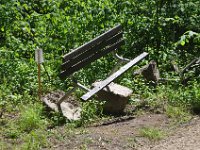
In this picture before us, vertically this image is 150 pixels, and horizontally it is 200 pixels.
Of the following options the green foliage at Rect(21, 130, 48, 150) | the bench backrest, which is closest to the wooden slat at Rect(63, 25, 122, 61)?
the bench backrest

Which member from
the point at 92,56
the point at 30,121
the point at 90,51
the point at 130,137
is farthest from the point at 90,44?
the point at 130,137

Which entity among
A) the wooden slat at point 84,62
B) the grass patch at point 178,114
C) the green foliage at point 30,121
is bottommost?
the grass patch at point 178,114

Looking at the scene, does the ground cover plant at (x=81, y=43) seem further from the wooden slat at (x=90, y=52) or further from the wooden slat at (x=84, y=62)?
the wooden slat at (x=90, y=52)

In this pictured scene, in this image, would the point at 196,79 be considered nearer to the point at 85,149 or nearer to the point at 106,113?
the point at 106,113

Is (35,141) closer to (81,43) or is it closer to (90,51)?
(90,51)

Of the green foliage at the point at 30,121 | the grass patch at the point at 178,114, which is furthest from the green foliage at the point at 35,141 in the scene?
the grass patch at the point at 178,114

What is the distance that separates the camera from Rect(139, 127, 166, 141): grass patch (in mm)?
6150

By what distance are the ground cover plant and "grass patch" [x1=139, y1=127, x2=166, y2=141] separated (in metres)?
0.78

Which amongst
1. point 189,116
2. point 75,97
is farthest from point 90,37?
point 189,116

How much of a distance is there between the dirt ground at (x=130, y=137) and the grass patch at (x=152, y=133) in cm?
5

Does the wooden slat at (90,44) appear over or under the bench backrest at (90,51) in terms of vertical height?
over

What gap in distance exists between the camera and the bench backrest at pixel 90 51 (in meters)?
6.95

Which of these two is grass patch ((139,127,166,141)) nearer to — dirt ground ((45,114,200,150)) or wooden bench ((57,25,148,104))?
dirt ground ((45,114,200,150))

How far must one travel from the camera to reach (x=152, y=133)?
20.4ft
